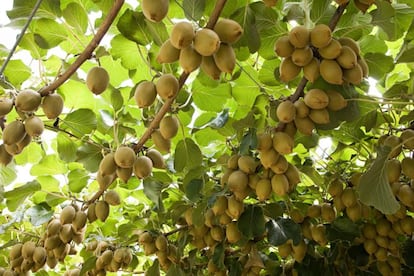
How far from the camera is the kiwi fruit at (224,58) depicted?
979 mm

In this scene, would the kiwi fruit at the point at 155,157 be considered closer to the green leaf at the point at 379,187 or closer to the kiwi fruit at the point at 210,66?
the kiwi fruit at the point at 210,66

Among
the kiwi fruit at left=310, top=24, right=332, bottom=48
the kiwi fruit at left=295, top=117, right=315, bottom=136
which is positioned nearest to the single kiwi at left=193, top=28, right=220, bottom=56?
the kiwi fruit at left=310, top=24, right=332, bottom=48

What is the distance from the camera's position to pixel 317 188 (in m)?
1.66

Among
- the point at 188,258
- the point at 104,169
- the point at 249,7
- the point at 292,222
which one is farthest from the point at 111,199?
the point at 249,7

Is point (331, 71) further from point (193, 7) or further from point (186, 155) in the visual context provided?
point (186, 155)

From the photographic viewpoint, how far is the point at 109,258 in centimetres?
181

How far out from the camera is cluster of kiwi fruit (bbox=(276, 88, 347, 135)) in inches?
44.0

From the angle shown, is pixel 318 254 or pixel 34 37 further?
pixel 318 254

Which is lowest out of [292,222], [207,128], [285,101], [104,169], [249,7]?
[292,222]

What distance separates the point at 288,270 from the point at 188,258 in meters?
0.41

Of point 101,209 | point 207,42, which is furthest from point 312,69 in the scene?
point 101,209

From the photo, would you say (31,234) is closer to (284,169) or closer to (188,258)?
(188,258)

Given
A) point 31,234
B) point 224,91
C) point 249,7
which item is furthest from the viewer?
point 31,234

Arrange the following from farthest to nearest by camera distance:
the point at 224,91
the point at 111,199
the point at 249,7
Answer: the point at 111,199 → the point at 224,91 → the point at 249,7
